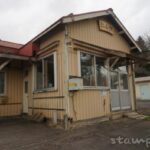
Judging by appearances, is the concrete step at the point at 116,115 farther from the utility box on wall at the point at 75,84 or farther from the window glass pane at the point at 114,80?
the utility box on wall at the point at 75,84

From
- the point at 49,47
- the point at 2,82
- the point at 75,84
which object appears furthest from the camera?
the point at 2,82

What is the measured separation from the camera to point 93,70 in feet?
27.9

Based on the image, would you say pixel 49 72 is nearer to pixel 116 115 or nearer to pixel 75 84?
pixel 75 84

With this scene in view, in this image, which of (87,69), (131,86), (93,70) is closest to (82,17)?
(87,69)

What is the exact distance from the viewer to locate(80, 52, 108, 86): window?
8156mm

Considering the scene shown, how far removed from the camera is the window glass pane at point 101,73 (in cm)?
880

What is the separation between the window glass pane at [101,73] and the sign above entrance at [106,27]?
1.71 m

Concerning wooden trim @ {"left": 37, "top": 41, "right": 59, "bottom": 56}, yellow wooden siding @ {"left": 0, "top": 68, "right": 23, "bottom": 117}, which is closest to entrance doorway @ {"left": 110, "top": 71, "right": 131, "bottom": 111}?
wooden trim @ {"left": 37, "top": 41, "right": 59, "bottom": 56}

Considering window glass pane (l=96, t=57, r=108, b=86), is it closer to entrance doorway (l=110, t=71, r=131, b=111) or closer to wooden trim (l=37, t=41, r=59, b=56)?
entrance doorway (l=110, t=71, r=131, b=111)

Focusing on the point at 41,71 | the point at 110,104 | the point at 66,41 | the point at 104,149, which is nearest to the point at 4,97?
the point at 41,71

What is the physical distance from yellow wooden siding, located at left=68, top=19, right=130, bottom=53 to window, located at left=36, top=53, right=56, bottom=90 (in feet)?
4.65

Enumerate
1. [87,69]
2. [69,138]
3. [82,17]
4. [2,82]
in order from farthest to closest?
[2,82] → [87,69] → [82,17] → [69,138]

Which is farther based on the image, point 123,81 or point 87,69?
point 123,81

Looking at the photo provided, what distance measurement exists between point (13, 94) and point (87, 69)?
15.3 ft
